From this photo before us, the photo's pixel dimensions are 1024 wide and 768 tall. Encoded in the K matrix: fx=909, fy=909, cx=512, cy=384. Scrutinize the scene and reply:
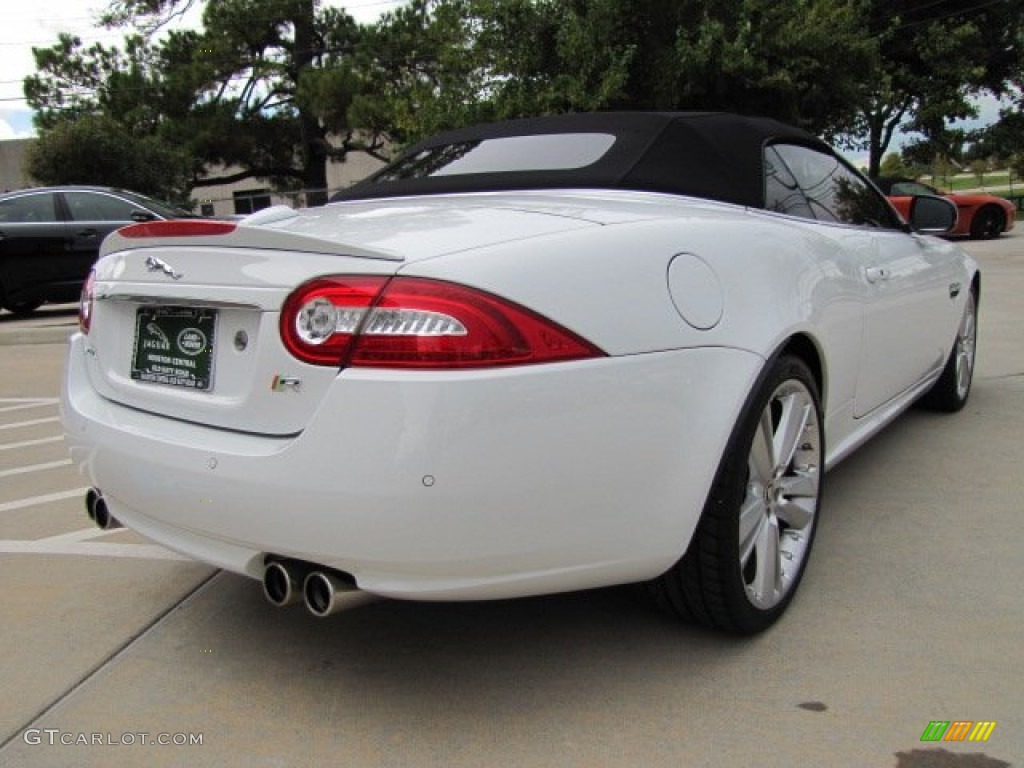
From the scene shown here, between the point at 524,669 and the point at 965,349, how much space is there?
3.55m

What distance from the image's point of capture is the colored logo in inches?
80.4

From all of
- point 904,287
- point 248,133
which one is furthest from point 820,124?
point 904,287

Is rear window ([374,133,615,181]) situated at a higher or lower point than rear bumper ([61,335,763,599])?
higher

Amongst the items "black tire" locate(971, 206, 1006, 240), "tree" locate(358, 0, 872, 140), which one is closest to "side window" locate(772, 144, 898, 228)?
"tree" locate(358, 0, 872, 140)

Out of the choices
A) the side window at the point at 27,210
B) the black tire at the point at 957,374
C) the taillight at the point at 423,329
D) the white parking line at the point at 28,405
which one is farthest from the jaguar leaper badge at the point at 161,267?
the side window at the point at 27,210

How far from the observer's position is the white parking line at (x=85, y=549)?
3338mm

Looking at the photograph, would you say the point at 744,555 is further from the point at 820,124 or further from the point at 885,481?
the point at 820,124

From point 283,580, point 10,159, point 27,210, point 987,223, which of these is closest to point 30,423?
point 283,580

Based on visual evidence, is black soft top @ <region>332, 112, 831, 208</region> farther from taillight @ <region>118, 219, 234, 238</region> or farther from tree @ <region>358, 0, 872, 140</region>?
tree @ <region>358, 0, 872, 140</region>

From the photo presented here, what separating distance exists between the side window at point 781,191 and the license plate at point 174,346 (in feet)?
5.97

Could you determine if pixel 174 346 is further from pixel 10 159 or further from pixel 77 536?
pixel 10 159

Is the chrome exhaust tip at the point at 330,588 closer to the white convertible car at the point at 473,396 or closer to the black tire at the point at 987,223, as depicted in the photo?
the white convertible car at the point at 473,396

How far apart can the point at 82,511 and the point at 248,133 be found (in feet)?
79.9

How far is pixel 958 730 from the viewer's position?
207cm
